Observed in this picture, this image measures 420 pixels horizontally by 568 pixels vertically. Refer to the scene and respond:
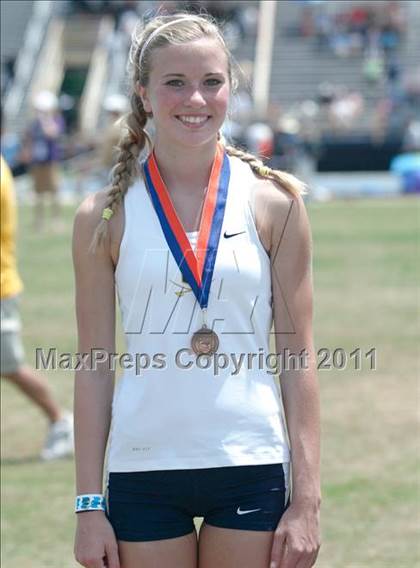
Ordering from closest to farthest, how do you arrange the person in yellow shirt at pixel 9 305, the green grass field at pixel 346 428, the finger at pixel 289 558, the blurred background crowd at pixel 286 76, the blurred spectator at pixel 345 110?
the finger at pixel 289 558 < the green grass field at pixel 346 428 < the person in yellow shirt at pixel 9 305 < the blurred background crowd at pixel 286 76 < the blurred spectator at pixel 345 110

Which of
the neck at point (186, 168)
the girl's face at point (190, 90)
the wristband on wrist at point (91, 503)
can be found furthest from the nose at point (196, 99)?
the wristband on wrist at point (91, 503)

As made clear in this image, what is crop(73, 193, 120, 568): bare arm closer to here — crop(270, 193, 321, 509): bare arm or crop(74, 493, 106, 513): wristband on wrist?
crop(74, 493, 106, 513): wristband on wrist

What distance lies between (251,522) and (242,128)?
1255 inches

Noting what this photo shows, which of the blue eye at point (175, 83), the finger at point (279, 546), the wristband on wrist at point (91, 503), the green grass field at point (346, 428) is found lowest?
the green grass field at point (346, 428)

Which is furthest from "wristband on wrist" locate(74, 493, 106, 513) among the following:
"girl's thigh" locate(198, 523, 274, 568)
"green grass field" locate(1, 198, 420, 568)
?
"green grass field" locate(1, 198, 420, 568)

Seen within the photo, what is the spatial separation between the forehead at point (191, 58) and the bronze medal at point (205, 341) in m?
0.67

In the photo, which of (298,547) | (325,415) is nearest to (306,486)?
(298,547)

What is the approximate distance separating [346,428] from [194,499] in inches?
205

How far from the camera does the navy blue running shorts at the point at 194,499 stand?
3160 mm

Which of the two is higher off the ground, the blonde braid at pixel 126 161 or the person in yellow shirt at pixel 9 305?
the blonde braid at pixel 126 161

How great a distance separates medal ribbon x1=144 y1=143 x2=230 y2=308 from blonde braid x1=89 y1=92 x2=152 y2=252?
0.08m

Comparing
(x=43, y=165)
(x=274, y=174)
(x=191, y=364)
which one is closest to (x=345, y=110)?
(x=43, y=165)

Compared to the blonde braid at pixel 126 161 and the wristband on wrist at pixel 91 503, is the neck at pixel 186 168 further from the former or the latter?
the wristband on wrist at pixel 91 503

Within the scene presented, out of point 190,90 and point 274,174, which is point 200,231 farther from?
point 190,90
